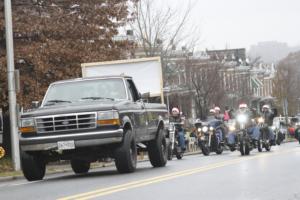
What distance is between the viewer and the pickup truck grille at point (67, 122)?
46.8ft

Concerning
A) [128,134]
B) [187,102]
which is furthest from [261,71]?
[128,134]

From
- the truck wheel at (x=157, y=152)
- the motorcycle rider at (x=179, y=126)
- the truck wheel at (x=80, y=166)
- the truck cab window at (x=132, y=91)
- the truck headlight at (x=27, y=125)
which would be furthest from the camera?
the motorcycle rider at (x=179, y=126)

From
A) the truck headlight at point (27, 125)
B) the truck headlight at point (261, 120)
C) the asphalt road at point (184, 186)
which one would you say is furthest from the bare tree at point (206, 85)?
the asphalt road at point (184, 186)

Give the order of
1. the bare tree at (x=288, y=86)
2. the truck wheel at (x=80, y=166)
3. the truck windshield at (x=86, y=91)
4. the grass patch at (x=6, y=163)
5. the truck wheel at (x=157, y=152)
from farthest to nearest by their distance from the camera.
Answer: the bare tree at (x=288, y=86) < the grass patch at (x=6, y=163) < the truck wheel at (x=80, y=166) < the truck wheel at (x=157, y=152) < the truck windshield at (x=86, y=91)

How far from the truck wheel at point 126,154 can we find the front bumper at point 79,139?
248 millimetres

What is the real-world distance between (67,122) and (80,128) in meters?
0.28

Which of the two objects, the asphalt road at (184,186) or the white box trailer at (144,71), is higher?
the white box trailer at (144,71)

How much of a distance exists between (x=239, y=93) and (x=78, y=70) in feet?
135

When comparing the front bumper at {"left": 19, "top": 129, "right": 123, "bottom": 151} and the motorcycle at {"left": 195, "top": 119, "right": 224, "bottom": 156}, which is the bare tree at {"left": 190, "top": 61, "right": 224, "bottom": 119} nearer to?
the motorcycle at {"left": 195, "top": 119, "right": 224, "bottom": 156}

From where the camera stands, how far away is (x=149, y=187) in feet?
37.7

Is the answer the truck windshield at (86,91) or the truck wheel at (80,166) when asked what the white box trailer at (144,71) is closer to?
the truck wheel at (80,166)

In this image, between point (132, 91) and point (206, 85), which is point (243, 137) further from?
point (206, 85)

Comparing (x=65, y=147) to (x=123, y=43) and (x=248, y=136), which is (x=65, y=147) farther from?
(x=123, y=43)

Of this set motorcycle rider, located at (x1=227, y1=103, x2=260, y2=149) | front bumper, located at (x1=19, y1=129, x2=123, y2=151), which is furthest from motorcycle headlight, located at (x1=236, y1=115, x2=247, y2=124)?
front bumper, located at (x1=19, y1=129, x2=123, y2=151)
